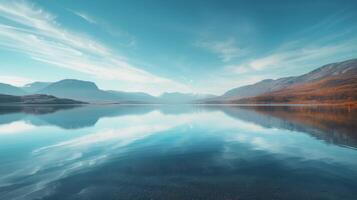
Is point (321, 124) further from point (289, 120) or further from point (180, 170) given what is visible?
point (180, 170)

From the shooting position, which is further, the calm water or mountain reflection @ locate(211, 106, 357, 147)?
mountain reflection @ locate(211, 106, 357, 147)

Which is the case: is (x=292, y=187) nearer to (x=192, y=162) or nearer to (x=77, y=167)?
(x=192, y=162)

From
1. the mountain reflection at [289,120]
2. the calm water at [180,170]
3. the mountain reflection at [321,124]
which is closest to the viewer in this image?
the calm water at [180,170]

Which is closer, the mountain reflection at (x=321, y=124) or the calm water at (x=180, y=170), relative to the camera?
the calm water at (x=180, y=170)

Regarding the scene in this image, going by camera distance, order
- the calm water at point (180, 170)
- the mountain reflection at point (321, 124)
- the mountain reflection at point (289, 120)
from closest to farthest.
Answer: the calm water at point (180, 170), the mountain reflection at point (321, 124), the mountain reflection at point (289, 120)

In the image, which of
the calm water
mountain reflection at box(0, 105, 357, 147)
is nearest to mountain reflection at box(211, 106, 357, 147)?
mountain reflection at box(0, 105, 357, 147)

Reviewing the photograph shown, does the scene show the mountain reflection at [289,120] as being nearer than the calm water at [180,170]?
No

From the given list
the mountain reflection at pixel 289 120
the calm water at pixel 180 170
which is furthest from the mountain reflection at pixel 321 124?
the calm water at pixel 180 170

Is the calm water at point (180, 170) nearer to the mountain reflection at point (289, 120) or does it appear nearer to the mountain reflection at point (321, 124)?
the mountain reflection at point (321, 124)

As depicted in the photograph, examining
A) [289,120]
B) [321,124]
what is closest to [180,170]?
[321,124]

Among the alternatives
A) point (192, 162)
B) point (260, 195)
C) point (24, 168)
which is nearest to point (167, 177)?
point (192, 162)

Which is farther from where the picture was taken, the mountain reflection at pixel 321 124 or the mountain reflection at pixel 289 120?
the mountain reflection at pixel 289 120

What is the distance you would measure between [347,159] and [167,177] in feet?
59.7

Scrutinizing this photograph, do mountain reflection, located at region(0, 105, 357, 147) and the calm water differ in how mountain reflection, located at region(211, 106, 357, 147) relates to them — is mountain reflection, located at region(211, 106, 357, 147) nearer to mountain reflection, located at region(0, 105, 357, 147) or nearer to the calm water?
mountain reflection, located at region(0, 105, 357, 147)
